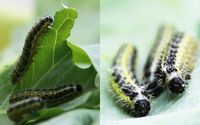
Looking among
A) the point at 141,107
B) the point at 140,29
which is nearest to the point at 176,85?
the point at 141,107

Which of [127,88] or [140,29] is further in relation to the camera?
[140,29]

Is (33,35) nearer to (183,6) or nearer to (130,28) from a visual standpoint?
(130,28)

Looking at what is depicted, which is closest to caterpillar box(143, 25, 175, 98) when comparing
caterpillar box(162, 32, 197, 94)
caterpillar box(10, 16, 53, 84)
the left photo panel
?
caterpillar box(162, 32, 197, 94)

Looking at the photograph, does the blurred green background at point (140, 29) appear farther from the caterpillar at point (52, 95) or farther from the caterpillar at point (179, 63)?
the caterpillar at point (52, 95)

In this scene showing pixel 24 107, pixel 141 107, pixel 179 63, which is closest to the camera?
pixel 24 107

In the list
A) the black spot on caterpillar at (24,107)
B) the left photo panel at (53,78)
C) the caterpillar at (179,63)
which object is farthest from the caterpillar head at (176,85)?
the black spot on caterpillar at (24,107)

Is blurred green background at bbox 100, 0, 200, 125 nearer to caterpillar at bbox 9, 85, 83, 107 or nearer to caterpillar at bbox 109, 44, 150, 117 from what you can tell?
caterpillar at bbox 109, 44, 150, 117

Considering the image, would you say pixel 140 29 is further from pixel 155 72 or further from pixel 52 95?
pixel 52 95

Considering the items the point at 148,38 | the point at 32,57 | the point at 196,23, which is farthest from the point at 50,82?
the point at 196,23
